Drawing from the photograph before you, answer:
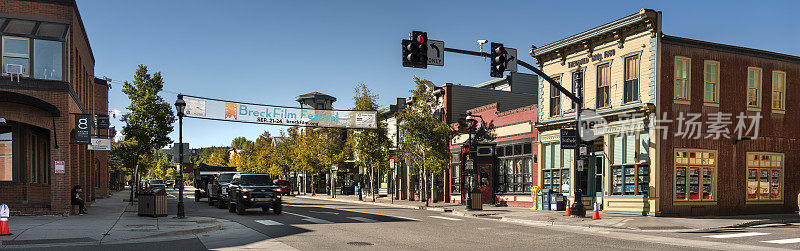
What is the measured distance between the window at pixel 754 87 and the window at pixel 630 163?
572 cm

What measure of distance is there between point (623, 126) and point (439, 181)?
51.6 feet

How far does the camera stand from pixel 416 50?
16891mm

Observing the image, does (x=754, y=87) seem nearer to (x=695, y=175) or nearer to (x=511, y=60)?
(x=695, y=175)

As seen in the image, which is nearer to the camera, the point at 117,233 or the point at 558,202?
the point at 117,233

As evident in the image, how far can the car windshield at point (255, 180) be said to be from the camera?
2594 cm

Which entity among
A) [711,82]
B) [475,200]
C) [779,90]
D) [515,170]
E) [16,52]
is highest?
[16,52]

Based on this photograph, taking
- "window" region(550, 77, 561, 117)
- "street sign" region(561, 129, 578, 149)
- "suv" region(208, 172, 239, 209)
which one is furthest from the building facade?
"suv" region(208, 172, 239, 209)

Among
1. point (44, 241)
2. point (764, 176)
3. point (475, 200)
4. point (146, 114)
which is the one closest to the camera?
point (44, 241)

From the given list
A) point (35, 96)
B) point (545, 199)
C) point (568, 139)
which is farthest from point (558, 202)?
point (35, 96)

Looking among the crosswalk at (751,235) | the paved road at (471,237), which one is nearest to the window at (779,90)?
the paved road at (471,237)

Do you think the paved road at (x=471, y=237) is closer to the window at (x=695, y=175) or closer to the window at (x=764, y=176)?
the window at (x=695, y=175)

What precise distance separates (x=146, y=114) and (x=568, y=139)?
29.5 meters

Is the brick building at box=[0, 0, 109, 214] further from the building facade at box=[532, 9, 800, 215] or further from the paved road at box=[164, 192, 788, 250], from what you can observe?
the building facade at box=[532, 9, 800, 215]

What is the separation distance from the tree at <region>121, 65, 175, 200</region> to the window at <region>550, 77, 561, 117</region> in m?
26.5
